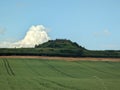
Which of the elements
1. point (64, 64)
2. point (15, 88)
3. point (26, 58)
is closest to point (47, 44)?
point (26, 58)

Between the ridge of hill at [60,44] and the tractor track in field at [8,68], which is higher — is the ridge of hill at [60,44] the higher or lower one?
the higher one

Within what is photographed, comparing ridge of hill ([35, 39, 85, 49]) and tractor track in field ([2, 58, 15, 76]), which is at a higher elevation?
ridge of hill ([35, 39, 85, 49])

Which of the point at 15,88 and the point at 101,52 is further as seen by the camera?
the point at 101,52

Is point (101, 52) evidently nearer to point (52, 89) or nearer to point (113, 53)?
point (113, 53)

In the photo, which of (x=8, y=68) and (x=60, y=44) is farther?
(x=60, y=44)

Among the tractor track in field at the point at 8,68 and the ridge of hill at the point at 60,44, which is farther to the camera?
the ridge of hill at the point at 60,44

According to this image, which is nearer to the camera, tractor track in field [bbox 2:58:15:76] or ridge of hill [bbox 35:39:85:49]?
tractor track in field [bbox 2:58:15:76]

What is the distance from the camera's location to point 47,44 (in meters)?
145

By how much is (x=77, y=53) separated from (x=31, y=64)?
22.1 meters

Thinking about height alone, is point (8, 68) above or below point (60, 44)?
below

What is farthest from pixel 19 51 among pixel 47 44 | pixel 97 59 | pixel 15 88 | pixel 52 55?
pixel 15 88

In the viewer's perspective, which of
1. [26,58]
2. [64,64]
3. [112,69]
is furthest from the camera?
[26,58]

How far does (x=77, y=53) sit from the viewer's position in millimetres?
100625

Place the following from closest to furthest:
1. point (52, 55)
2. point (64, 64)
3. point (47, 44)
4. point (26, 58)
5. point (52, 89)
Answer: point (52, 89), point (64, 64), point (26, 58), point (52, 55), point (47, 44)
